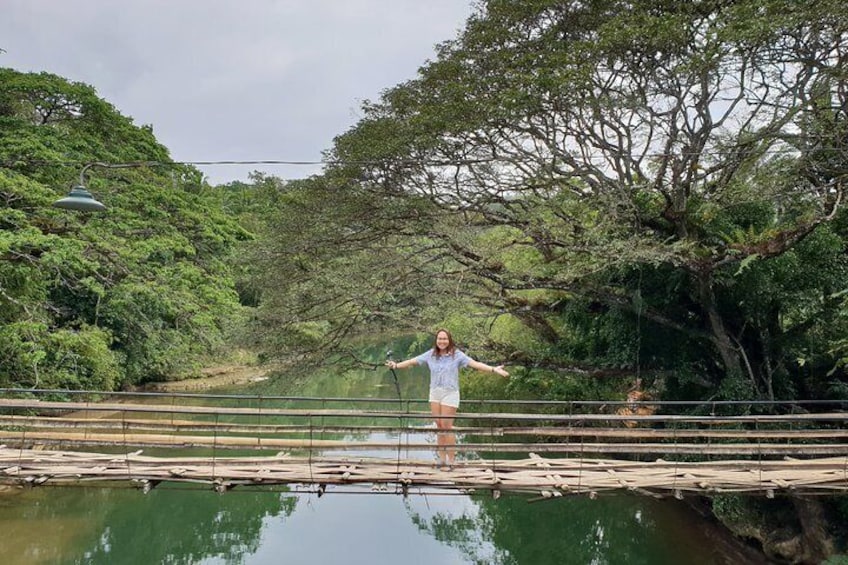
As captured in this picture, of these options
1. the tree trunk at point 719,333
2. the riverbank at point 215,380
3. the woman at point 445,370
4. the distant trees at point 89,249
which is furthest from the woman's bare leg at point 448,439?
the riverbank at point 215,380

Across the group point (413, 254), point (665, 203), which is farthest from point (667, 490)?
point (413, 254)

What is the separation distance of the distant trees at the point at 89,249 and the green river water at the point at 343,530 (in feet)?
7.56

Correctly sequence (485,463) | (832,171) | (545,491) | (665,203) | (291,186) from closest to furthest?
(545,491) < (485,463) < (832,171) < (665,203) < (291,186)

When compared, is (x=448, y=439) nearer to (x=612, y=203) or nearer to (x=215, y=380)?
(x=612, y=203)

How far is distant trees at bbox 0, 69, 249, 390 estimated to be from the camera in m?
8.43

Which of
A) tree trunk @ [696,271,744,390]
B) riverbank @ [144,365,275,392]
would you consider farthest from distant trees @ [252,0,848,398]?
riverbank @ [144,365,275,392]

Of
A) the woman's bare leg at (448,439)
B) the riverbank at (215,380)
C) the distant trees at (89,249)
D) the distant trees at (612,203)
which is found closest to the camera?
the woman's bare leg at (448,439)

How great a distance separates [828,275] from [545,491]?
212 inches

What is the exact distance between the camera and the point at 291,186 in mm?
9859

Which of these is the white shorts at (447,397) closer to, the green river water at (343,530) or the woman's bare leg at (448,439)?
the woman's bare leg at (448,439)

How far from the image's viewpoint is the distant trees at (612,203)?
649cm

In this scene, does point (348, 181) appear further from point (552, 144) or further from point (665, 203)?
point (665, 203)

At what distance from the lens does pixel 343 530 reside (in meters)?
8.22

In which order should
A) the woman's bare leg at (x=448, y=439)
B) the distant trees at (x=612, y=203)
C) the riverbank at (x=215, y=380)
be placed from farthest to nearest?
the riverbank at (x=215, y=380)
the distant trees at (x=612, y=203)
the woman's bare leg at (x=448, y=439)
